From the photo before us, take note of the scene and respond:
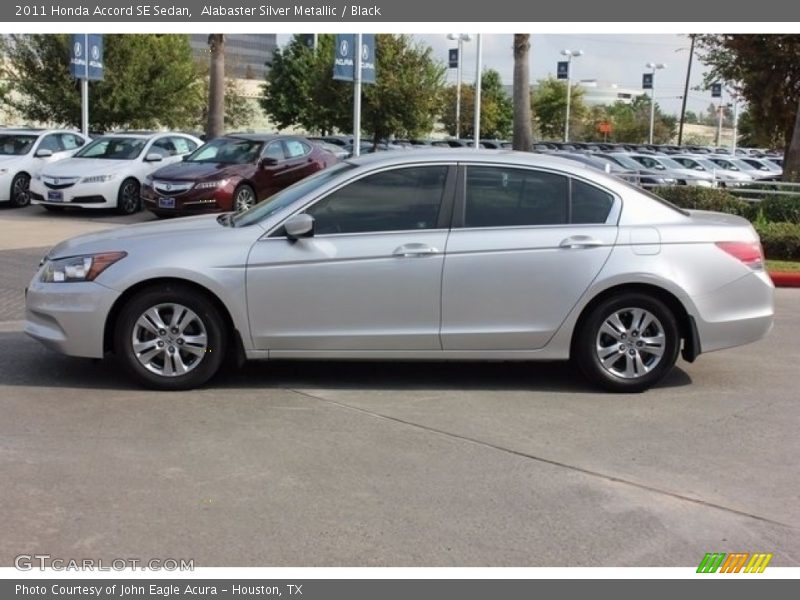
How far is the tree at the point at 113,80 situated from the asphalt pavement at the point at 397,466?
98.2ft

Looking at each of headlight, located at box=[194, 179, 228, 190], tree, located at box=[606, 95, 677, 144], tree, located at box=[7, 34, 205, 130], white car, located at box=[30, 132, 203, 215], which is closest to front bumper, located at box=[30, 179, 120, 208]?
white car, located at box=[30, 132, 203, 215]

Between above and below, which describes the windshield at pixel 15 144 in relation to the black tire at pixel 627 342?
above

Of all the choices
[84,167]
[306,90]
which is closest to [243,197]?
[84,167]

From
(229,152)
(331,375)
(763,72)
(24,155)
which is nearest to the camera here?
(331,375)

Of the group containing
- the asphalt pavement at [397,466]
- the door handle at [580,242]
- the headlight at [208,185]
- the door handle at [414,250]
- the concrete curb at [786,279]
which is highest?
the door handle at [580,242]

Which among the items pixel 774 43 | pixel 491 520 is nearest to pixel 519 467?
pixel 491 520

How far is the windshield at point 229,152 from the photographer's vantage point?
672 inches

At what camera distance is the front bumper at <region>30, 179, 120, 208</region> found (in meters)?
17.6

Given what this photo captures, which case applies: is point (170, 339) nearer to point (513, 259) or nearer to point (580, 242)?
point (513, 259)

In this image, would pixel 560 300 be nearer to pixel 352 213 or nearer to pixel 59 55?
pixel 352 213

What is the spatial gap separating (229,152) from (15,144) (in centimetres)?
531

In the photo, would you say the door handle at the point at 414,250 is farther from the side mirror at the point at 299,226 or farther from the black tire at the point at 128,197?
the black tire at the point at 128,197

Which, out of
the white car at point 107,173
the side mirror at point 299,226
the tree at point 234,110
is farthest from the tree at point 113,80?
the side mirror at point 299,226

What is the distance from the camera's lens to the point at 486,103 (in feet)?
214
